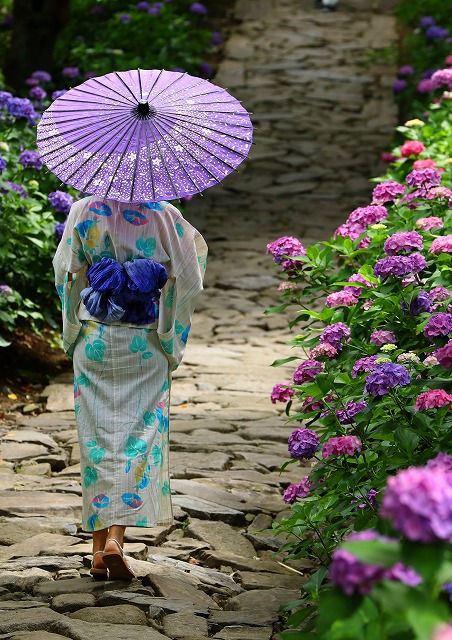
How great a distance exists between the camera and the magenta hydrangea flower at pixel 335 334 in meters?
3.72

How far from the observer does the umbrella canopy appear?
4.01m

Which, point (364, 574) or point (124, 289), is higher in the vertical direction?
point (364, 574)

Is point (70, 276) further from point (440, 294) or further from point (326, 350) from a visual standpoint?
point (440, 294)

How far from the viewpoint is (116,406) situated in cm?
402

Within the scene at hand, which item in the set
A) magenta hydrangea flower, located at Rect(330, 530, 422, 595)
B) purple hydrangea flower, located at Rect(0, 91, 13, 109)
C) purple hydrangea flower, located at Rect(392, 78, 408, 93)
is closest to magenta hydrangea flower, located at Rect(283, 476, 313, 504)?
magenta hydrangea flower, located at Rect(330, 530, 422, 595)

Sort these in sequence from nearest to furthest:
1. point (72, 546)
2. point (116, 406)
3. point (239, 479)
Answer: point (116, 406), point (72, 546), point (239, 479)

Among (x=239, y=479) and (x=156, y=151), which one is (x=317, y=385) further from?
(x=239, y=479)

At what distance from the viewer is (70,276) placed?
418 cm

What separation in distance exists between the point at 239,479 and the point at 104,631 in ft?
6.42

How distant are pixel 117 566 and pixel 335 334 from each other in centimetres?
107

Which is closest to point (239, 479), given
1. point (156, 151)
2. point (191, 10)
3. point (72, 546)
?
point (72, 546)

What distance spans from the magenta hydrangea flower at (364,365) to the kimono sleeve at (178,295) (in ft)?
2.52

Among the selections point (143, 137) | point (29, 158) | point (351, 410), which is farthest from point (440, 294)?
point (29, 158)

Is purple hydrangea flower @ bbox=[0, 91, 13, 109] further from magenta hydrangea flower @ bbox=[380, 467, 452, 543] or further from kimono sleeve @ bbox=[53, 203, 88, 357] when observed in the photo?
magenta hydrangea flower @ bbox=[380, 467, 452, 543]
